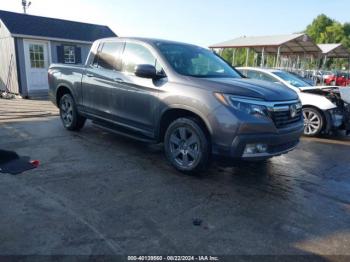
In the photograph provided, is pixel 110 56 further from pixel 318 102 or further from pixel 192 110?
pixel 318 102

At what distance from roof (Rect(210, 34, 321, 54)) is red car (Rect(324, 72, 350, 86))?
4056 millimetres

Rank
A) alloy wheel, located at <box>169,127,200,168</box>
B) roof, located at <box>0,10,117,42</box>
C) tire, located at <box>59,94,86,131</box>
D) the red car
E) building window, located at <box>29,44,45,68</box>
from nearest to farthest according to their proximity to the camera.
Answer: alloy wheel, located at <box>169,127,200,168</box>, tire, located at <box>59,94,86,131</box>, roof, located at <box>0,10,117,42</box>, building window, located at <box>29,44,45,68</box>, the red car

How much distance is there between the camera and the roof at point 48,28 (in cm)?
1383

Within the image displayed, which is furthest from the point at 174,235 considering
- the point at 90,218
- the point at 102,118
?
the point at 102,118

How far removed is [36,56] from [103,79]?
415 inches

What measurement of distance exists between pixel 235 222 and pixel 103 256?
1.42 metres

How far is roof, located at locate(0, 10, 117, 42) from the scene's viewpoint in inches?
544

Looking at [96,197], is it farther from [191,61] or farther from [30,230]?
[191,61]

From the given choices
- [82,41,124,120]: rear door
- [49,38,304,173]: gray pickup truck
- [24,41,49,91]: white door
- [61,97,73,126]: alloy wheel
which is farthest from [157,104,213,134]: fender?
[24,41,49,91]: white door

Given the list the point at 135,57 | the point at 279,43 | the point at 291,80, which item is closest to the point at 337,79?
the point at 279,43

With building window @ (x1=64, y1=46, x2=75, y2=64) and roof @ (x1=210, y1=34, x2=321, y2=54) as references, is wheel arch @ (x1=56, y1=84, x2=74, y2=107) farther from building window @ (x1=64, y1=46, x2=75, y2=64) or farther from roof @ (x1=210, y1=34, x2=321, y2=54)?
roof @ (x1=210, y1=34, x2=321, y2=54)

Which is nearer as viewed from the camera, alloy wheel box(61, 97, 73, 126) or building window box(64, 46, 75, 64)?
alloy wheel box(61, 97, 73, 126)

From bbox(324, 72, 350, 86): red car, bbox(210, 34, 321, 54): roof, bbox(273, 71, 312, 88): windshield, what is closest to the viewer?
bbox(273, 71, 312, 88): windshield

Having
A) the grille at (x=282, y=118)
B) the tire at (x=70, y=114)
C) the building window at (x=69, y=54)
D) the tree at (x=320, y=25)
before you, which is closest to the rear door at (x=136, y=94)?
the tire at (x=70, y=114)
